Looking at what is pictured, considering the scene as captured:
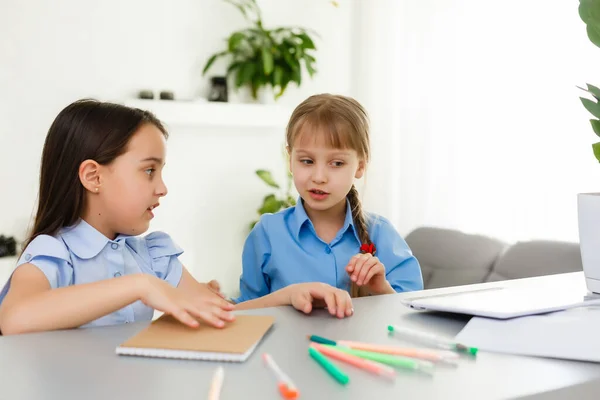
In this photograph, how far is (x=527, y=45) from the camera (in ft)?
9.92

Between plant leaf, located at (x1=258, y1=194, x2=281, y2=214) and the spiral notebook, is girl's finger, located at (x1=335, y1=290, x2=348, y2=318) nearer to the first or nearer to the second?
the spiral notebook

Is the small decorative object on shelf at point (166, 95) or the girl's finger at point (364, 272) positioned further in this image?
the small decorative object on shelf at point (166, 95)

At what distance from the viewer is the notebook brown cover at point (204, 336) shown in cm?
69

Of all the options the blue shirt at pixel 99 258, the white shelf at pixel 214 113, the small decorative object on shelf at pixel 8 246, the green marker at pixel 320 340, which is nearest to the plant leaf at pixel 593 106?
the green marker at pixel 320 340

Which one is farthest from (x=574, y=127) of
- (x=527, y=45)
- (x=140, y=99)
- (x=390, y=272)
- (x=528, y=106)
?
(x=140, y=99)

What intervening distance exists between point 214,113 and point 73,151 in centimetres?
240

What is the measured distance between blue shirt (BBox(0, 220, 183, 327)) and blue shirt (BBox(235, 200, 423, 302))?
265 millimetres

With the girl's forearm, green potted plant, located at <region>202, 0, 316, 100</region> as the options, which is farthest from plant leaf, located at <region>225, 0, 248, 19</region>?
the girl's forearm

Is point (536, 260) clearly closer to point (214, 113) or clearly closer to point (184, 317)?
point (184, 317)

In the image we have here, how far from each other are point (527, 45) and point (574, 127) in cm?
45

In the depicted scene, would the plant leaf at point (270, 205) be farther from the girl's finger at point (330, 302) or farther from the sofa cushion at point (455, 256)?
the girl's finger at point (330, 302)

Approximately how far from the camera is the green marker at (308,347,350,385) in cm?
61

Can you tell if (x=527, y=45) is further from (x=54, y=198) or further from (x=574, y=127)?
(x=54, y=198)

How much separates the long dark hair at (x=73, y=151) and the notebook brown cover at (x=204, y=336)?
1.66 feet
